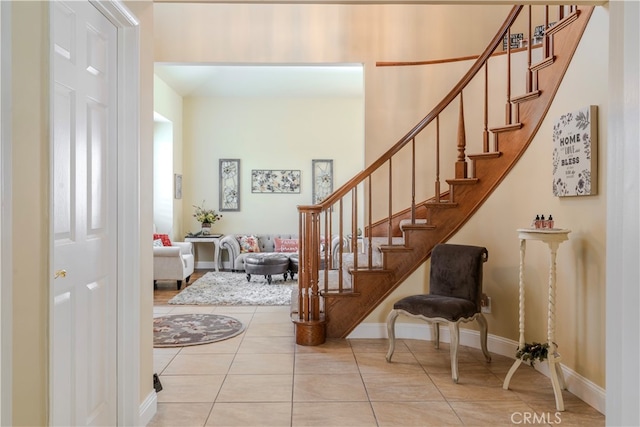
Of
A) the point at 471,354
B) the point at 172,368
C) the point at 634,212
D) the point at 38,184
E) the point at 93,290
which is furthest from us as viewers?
the point at 471,354

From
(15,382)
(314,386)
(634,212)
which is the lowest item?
(314,386)

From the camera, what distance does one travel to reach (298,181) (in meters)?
8.70

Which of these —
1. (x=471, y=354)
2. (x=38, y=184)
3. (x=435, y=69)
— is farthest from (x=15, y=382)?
(x=435, y=69)

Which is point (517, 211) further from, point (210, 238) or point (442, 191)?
point (210, 238)

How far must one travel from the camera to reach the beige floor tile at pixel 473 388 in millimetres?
2826

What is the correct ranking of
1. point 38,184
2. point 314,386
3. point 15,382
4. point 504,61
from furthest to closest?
point 504,61, point 314,386, point 38,184, point 15,382

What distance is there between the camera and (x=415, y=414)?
259 centimetres

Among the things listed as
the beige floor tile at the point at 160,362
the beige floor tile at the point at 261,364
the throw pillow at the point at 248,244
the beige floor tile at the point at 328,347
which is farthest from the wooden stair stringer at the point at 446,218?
the throw pillow at the point at 248,244

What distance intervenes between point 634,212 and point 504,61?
3388 millimetres

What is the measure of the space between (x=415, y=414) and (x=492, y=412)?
46 cm

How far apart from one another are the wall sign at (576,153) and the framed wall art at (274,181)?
6023 mm

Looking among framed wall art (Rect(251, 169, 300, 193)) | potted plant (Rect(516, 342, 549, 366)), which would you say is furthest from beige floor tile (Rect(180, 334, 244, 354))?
framed wall art (Rect(251, 169, 300, 193))

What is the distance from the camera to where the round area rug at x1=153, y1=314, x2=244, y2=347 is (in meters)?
4.00

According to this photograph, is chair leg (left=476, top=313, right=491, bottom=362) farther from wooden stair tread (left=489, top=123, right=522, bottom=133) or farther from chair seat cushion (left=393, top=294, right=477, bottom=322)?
wooden stair tread (left=489, top=123, right=522, bottom=133)
